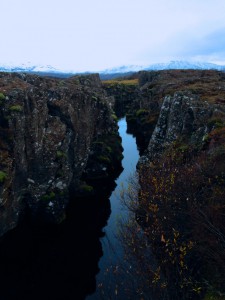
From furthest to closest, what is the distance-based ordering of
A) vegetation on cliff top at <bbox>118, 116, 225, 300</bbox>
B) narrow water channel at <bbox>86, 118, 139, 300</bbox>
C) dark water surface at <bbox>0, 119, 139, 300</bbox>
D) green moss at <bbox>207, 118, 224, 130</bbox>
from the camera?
1. green moss at <bbox>207, 118, 224, 130</bbox>
2. dark water surface at <bbox>0, 119, 139, 300</bbox>
3. narrow water channel at <bbox>86, 118, 139, 300</bbox>
4. vegetation on cliff top at <bbox>118, 116, 225, 300</bbox>

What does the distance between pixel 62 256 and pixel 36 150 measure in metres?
14.7

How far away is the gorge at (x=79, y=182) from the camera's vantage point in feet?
91.8

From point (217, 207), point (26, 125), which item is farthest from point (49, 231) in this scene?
point (217, 207)

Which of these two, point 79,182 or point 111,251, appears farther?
point 79,182

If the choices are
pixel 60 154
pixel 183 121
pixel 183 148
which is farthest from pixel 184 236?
pixel 183 121

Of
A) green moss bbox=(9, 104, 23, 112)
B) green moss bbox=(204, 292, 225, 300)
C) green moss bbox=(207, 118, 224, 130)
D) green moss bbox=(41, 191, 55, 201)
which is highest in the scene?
green moss bbox=(9, 104, 23, 112)

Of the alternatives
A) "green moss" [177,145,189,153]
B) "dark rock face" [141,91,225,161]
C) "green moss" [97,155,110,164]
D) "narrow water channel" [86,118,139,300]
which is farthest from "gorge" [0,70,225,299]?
"narrow water channel" [86,118,139,300]

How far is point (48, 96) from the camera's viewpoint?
2082 inches

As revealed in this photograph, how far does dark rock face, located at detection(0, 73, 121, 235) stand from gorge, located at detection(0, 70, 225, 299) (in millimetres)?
136

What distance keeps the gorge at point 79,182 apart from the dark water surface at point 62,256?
128 mm

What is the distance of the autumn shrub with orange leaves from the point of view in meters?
23.2

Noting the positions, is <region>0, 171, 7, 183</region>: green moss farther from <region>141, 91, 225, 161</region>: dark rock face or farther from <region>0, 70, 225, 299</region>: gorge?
<region>141, 91, 225, 161</region>: dark rock face

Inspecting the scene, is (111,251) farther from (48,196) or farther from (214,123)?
(214,123)

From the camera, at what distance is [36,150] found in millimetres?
45594
